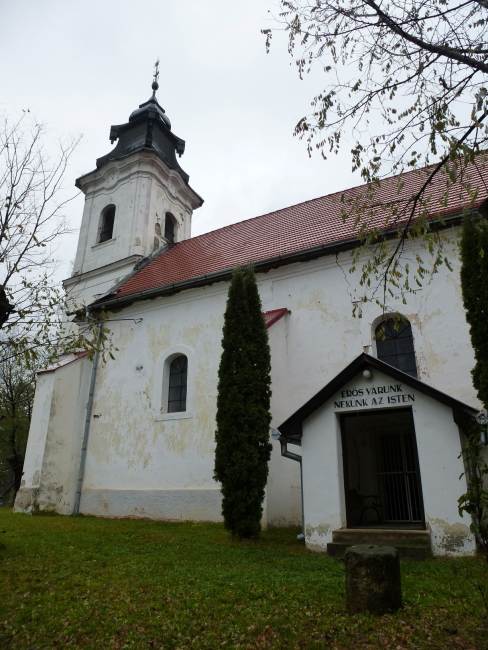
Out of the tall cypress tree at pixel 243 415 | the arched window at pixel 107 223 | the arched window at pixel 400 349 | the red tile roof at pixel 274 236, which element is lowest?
the tall cypress tree at pixel 243 415

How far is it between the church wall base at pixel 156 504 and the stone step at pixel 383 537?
4.20 metres

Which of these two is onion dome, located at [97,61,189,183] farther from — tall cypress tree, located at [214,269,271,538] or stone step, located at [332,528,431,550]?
stone step, located at [332,528,431,550]

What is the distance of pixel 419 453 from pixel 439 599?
292cm

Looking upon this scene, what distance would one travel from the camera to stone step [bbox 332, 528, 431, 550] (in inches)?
283

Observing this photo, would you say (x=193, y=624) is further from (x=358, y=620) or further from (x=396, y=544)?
(x=396, y=544)

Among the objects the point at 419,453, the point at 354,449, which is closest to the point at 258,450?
the point at 354,449

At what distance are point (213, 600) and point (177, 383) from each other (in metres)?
8.77

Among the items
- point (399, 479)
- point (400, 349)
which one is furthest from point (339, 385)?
point (399, 479)

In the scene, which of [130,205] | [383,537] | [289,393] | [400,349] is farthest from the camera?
[130,205]

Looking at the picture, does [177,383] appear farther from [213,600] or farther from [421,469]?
[213,600]

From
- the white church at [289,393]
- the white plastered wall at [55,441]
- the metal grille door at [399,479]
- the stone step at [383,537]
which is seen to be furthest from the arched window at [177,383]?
the stone step at [383,537]

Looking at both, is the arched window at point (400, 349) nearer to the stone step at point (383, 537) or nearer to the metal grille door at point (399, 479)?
the metal grille door at point (399, 479)

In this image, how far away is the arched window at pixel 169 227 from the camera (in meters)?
20.9

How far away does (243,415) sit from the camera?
9.44m
